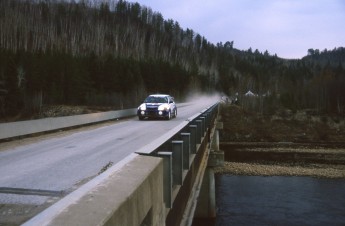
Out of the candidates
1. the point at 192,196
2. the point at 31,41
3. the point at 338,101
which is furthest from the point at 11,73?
the point at 338,101

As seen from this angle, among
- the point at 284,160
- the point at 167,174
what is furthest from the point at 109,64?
the point at 167,174

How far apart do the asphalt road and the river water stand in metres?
10.9

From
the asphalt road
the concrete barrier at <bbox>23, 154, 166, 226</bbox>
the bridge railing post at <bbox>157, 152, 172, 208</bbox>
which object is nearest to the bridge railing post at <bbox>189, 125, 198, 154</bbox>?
the asphalt road

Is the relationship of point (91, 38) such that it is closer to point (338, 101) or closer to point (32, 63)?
point (32, 63)

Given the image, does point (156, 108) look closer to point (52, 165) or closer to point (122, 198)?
point (52, 165)

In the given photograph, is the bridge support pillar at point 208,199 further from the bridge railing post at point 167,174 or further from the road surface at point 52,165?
the bridge railing post at point 167,174

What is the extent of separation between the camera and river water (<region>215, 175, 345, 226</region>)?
22609mm

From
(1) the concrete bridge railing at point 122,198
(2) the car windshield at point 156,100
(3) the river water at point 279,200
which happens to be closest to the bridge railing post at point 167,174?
(1) the concrete bridge railing at point 122,198

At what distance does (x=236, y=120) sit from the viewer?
7975 cm

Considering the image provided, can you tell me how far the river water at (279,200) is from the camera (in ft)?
74.2

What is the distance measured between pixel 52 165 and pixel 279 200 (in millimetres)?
20498

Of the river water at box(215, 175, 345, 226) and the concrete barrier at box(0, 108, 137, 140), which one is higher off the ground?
the concrete barrier at box(0, 108, 137, 140)

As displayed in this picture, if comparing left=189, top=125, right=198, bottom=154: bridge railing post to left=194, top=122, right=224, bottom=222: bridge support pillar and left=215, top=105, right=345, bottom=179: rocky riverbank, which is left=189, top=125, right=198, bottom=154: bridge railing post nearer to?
left=194, top=122, right=224, bottom=222: bridge support pillar

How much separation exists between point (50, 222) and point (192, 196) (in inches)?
337
